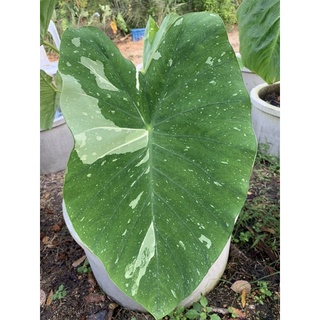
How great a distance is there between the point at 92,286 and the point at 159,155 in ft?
2.18

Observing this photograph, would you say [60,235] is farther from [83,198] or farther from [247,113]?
[247,113]

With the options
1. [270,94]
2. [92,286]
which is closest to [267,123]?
[270,94]

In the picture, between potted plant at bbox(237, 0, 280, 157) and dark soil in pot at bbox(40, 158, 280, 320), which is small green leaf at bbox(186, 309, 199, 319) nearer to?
dark soil in pot at bbox(40, 158, 280, 320)

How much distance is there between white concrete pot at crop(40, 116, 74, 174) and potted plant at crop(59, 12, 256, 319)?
3.92 feet

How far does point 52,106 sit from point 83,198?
0.62m

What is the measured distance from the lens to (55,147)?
6.27ft

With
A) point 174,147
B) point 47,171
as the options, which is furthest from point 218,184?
point 47,171

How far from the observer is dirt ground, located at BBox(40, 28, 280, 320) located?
1.11 meters

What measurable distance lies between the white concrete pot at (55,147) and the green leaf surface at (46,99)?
60 centimetres

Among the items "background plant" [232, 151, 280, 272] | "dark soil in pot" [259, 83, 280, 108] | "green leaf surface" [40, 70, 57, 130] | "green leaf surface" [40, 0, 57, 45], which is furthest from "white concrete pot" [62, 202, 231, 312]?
"dark soil in pot" [259, 83, 280, 108]

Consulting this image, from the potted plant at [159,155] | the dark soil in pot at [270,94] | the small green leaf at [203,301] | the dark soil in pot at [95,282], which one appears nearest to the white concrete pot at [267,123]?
the dark soil in pot at [270,94]

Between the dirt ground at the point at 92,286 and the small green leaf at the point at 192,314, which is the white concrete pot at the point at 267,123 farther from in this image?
the small green leaf at the point at 192,314

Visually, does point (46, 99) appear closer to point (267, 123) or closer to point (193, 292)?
point (193, 292)

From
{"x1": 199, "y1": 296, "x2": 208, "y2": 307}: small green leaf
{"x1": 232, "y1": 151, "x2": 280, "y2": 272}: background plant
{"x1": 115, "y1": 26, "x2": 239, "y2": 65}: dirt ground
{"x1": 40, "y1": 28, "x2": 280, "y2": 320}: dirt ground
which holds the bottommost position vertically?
{"x1": 115, "y1": 26, "x2": 239, "y2": 65}: dirt ground
